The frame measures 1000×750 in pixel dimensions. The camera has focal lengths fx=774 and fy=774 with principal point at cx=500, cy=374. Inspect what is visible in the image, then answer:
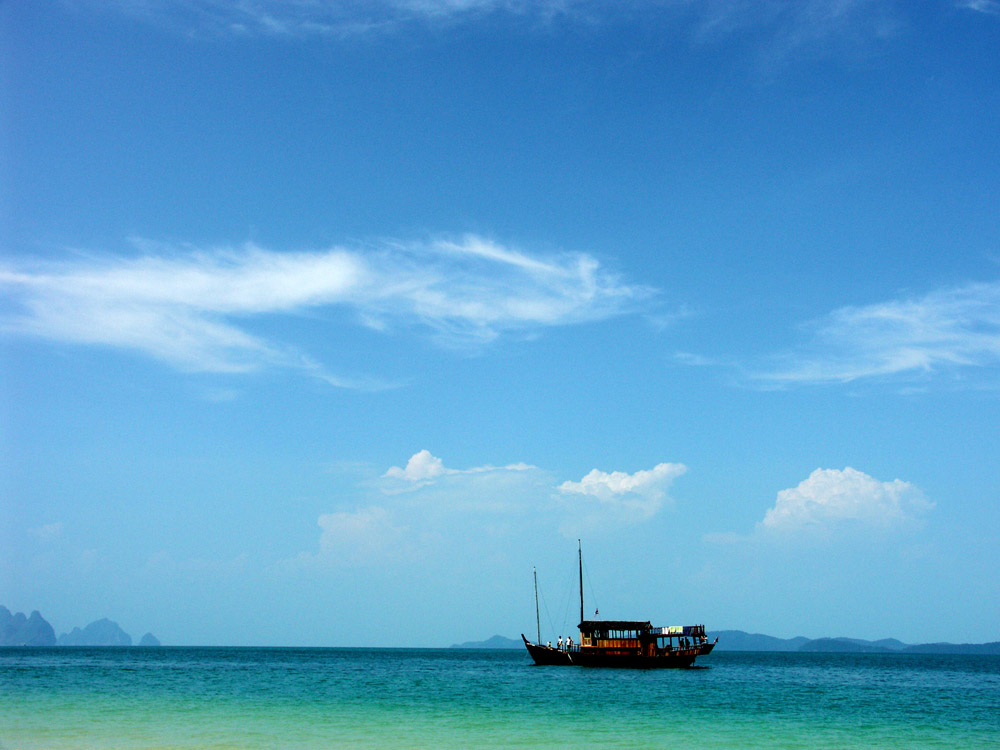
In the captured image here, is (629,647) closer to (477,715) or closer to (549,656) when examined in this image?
(549,656)

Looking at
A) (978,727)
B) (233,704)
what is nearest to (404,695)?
(233,704)

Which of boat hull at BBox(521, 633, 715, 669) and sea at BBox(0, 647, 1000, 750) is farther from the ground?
sea at BBox(0, 647, 1000, 750)

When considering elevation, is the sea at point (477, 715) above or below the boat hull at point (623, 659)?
above

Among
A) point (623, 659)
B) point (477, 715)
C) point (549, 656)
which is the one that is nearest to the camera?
point (477, 715)

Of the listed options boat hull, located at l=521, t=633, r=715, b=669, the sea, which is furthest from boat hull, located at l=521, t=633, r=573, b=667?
the sea

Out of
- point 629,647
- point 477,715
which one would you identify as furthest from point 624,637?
point 477,715

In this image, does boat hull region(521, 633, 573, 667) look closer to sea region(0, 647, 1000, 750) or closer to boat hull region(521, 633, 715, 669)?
boat hull region(521, 633, 715, 669)

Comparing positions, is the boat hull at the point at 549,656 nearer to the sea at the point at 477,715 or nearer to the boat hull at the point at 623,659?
the boat hull at the point at 623,659

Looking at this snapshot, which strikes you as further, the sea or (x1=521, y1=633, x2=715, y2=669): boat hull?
(x1=521, y1=633, x2=715, y2=669): boat hull

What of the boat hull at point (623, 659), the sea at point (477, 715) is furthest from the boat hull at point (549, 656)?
the sea at point (477, 715)

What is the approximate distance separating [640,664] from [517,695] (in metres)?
24.9

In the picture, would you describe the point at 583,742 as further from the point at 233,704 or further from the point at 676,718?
the point at 233,704

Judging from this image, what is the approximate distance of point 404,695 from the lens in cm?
5269

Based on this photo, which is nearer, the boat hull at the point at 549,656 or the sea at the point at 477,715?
the sea at the point at 477,715
